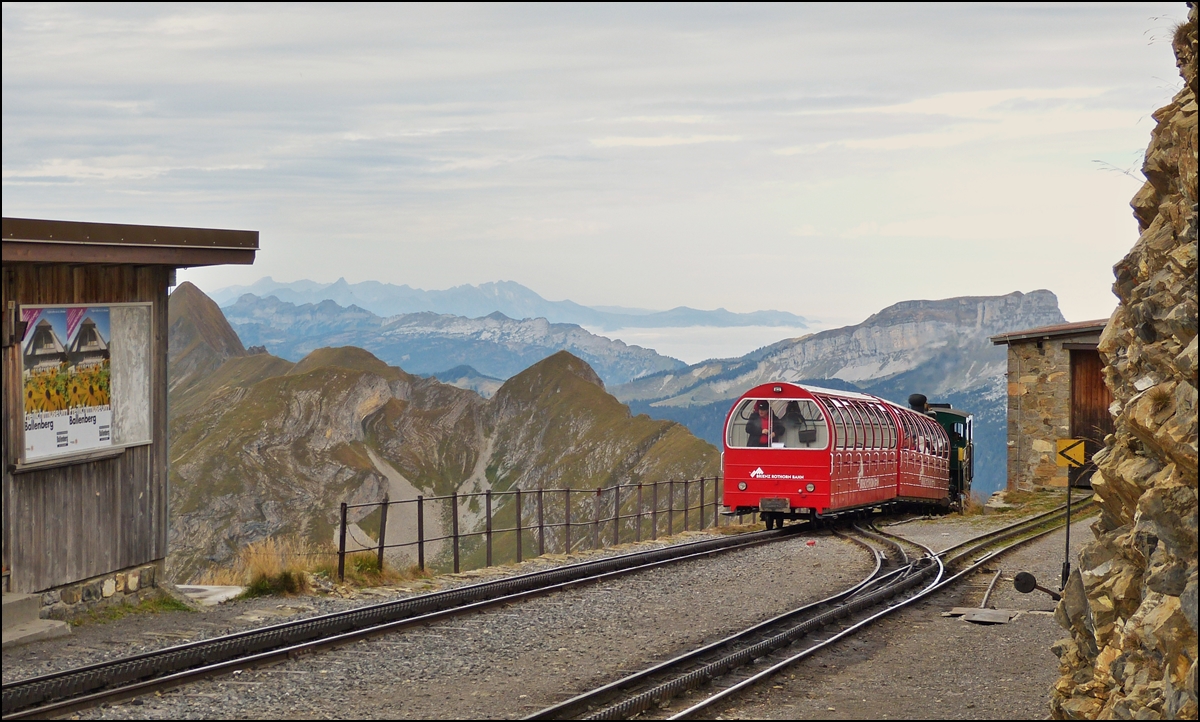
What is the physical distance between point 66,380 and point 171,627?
2744 millimetres

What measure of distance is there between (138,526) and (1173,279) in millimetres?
10713

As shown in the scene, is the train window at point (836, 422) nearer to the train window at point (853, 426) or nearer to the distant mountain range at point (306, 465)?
the train window at point (853, 426)

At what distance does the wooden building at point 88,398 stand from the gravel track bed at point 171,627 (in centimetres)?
72

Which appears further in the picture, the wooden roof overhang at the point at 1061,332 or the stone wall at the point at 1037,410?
the stone wall at the point at 1037,410

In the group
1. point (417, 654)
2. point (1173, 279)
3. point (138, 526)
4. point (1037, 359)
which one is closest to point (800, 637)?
point (417, 654)

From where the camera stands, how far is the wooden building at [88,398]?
451 inches

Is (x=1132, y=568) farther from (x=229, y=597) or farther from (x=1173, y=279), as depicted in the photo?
(x=229, y=597)

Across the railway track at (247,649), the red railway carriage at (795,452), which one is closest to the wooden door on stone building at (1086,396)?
the red railway carriage at (795,452)

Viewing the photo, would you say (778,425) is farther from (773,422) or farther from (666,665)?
(666,665)

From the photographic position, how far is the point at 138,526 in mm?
13289

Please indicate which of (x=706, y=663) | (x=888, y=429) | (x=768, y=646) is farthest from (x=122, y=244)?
(x=888, y=429)

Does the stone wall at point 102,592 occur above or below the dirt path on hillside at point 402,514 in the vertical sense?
above

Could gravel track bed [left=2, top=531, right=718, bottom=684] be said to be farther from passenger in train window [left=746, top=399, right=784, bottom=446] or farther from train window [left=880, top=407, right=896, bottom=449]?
train window [left=880, top=407, right=896, bottom=449]

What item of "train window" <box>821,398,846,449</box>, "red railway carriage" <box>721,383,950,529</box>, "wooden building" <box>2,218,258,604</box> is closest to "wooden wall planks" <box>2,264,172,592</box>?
"wooden building" <box>2,218,258,604</box>
